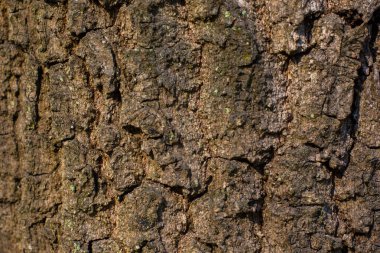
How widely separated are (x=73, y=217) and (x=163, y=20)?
725 mm

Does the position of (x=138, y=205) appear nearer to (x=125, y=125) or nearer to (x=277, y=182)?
(x=125, y=125)

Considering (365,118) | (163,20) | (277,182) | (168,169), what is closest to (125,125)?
(168,169)

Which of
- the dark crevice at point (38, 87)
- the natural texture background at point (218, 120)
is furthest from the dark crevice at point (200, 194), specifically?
the dark crevice at point (38, 87)

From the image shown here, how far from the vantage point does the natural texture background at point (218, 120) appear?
156 cm

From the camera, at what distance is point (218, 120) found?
5.25 ft

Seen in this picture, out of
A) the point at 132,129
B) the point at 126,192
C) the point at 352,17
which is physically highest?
the point at 352,17

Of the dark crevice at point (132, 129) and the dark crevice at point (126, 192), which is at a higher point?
the dark crevice at point (132, 129)

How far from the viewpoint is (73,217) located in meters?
1.72

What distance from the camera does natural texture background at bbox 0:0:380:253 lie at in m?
1.56

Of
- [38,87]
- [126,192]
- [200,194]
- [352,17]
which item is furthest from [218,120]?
[38,87]

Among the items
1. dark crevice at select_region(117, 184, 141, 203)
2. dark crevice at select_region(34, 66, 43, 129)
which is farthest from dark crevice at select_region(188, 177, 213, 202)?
dark crevice at select_region(34, 66, 43, 129)

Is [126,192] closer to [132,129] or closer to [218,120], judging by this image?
[132,129]

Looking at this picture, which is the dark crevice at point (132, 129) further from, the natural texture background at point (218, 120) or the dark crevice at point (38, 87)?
the dark crevice at point (38, 87)

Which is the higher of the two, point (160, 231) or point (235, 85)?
point (235, 85)
